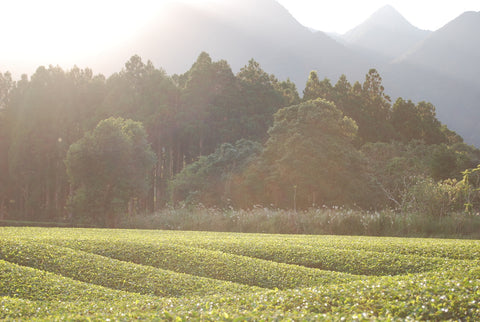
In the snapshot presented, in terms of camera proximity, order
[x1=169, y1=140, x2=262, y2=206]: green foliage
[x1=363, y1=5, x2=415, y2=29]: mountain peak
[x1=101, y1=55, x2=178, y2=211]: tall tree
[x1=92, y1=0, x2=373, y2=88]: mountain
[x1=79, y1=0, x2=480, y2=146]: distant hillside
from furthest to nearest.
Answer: [x1=363, y1=5, x2=415, y2=29]: mountain peak → [x1=92, y1=0, x2=373, y2=88]: mountain → [x1=79, y1=0, x2=480, y2=146]: distant hillside → [x1=101, y1=55, x2=178, y2=211]: tall tree → [x1=169, y1=140, x2=262, y2=206]: green foliage

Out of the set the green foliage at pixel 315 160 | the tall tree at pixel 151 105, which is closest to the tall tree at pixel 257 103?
the tall tree at pixel 151 105

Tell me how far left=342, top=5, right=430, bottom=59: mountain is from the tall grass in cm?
14362

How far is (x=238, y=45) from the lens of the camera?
150 meters

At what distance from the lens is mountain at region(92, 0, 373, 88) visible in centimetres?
13075

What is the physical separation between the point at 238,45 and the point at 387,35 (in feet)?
235

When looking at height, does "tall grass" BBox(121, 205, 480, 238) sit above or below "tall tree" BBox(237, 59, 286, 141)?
below

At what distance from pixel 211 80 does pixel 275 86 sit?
1108 cm

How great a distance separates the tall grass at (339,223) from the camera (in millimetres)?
16938

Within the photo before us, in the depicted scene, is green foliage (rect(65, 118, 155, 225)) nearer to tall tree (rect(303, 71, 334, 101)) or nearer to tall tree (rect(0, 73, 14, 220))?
tall tree (rect(0, 73, 14, 220))

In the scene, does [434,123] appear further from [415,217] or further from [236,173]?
[415,217]

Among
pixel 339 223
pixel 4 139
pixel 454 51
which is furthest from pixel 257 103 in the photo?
pixel 454 51

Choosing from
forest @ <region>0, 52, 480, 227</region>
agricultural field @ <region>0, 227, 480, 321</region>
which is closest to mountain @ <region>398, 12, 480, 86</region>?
forest @ <region>0, 52, 480, 227</region>

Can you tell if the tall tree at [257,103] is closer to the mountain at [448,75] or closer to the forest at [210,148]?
the forest at [210,148]

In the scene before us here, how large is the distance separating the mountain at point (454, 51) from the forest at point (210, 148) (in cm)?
7914
